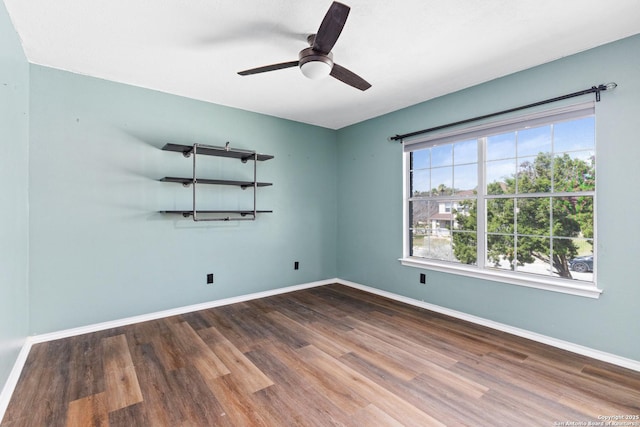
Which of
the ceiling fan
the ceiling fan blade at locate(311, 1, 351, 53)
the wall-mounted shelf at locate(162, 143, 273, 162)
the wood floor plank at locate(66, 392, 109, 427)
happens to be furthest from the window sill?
the wood floor plank at locate(66, 392, 109, 427)

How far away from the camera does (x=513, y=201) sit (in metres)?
2.87

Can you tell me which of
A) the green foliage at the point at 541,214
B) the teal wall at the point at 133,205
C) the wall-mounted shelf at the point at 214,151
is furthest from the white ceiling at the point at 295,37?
the green foliage at the point at 541,214

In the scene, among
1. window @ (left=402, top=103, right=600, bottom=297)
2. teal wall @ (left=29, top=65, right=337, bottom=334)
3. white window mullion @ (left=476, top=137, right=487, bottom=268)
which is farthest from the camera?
white window mullion @ (left=476, top=137, right=487, bottom=268)

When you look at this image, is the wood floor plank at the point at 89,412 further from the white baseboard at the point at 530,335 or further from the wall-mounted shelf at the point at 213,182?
the white baseboard at the point at 530,335

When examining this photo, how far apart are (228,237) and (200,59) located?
197 cm

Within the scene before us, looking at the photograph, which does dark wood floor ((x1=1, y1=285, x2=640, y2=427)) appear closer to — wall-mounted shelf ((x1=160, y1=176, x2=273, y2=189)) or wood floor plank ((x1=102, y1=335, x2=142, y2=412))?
wood floor plank ((x1=102, y1=335, x2=142, y2=412))

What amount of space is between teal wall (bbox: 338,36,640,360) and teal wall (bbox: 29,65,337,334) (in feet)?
4.81

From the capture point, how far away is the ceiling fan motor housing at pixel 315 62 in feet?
6.66

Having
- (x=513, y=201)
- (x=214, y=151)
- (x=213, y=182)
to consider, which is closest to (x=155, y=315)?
(x=213, y=182)

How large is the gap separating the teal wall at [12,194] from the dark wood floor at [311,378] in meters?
0.35

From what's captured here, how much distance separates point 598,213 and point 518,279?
2.64 feet

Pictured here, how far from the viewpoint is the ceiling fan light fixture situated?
2.07 m

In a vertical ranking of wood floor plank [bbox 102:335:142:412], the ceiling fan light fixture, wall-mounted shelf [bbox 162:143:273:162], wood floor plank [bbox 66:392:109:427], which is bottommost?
wood floor plank [bbox 66:392:109:427]

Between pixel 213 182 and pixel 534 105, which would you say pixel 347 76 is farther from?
pixel 213 182
